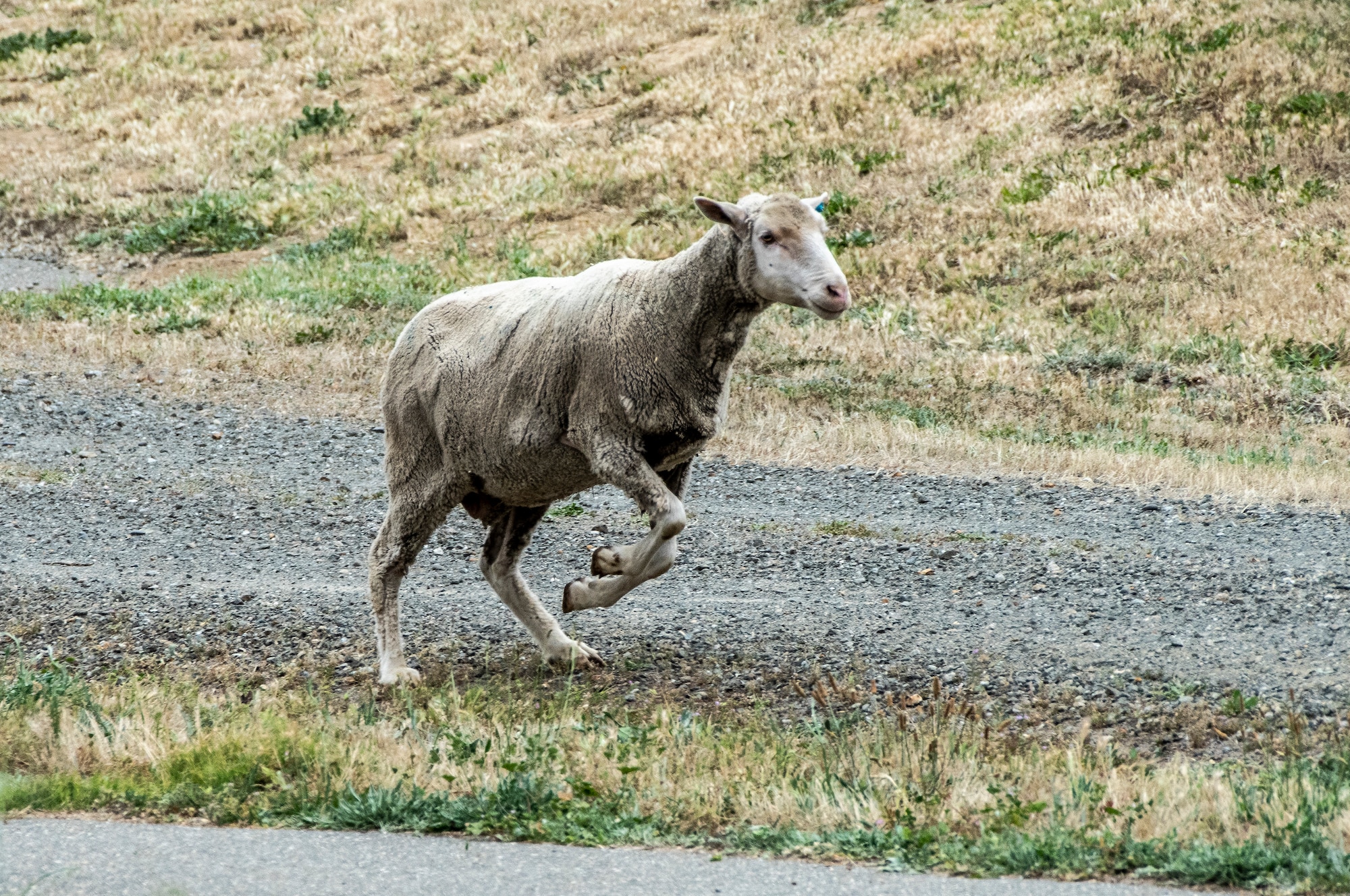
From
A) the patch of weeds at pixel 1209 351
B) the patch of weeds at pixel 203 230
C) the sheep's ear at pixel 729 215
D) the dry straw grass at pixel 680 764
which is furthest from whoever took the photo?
the patch of weeds at pixel 203 230

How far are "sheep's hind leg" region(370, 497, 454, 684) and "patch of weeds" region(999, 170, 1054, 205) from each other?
15239 millimetres

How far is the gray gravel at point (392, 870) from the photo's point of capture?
417 centimetres

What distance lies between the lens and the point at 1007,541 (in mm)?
9750

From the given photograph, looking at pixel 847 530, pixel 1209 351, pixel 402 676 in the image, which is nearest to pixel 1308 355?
pixel 1209 351

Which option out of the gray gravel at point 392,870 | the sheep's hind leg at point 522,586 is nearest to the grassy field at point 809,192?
the sheep's hind leg at point 522,586

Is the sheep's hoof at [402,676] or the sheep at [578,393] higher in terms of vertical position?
the sheep at [578,393]

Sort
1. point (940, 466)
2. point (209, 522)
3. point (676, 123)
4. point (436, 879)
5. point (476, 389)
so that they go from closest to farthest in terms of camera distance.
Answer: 1. point (436, 879)
2. point (476, 389)
3. point (209, 522)
4. point (940, 466)
5. point (676, 123)

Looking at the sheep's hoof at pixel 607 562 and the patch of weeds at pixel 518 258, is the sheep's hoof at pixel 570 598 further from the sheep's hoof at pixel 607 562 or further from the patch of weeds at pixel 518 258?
the patch of weeds at pixel 518 258

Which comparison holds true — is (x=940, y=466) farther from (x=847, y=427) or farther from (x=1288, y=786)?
(x=1288, y=786)

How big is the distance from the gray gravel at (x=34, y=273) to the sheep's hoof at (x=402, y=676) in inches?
647

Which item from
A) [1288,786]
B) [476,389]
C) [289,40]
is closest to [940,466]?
[476,389]

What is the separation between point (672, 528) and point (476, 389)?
1401mm

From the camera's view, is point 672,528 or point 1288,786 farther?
point 672,528

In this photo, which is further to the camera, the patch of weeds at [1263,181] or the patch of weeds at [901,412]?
the patch of weeds at [1263,181]
